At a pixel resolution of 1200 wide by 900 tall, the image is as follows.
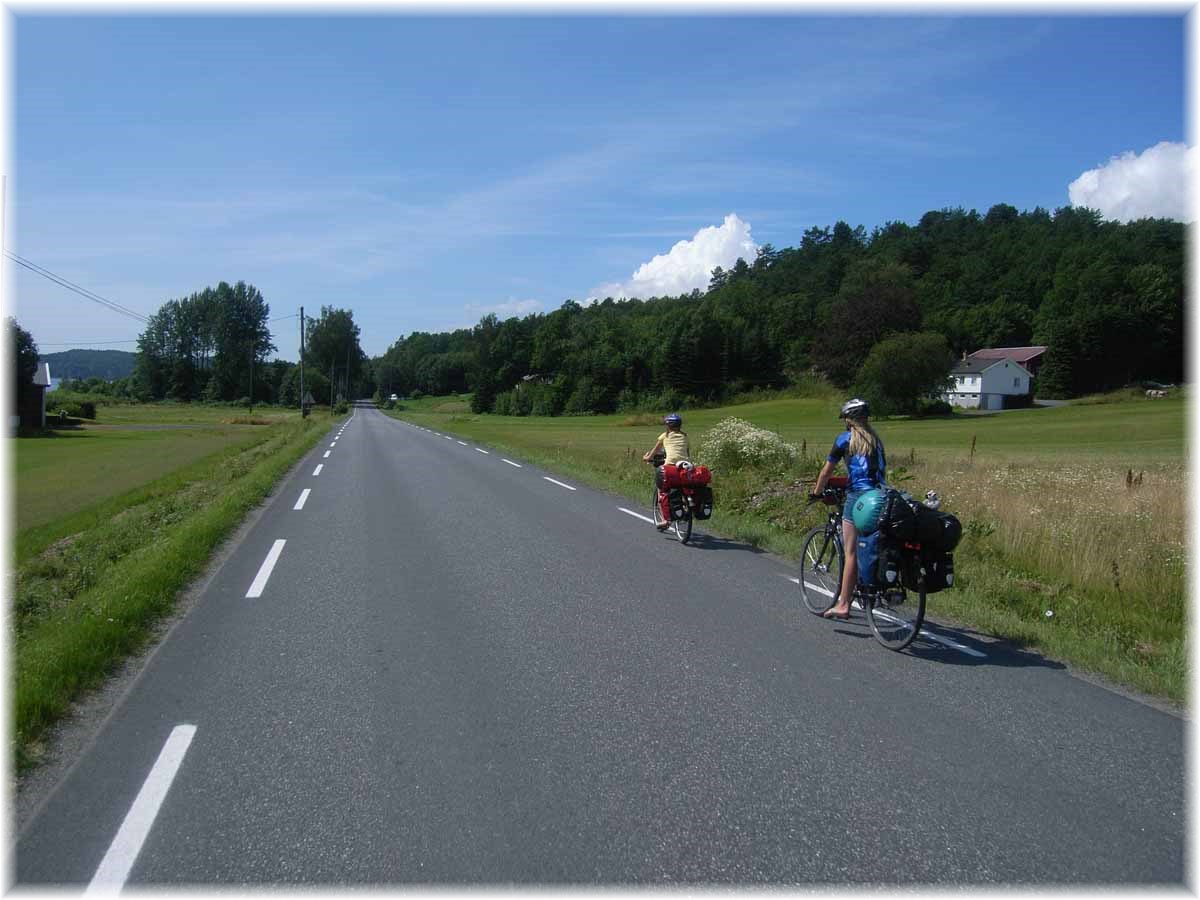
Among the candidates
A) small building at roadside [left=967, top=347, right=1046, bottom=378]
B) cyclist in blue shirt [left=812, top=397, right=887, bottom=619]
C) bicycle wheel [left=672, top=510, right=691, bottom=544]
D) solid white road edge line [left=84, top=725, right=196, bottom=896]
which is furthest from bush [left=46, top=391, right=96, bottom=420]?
small building at roadside [left=967, top=347, right=1046, bottom=378]

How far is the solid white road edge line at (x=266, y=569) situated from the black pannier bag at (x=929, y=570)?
18.9 ft

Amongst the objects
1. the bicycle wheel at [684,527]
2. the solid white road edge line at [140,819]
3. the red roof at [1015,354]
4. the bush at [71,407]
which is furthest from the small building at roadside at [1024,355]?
the solid white road edge line at [140,819]

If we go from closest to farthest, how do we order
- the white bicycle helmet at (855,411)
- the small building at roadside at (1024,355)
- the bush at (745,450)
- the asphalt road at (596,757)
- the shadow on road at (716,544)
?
the asphalt road at (596,757), the white bicycle helmet at (855,411), the shadow on road at (716,544), the bush at (745,450), the small building at roadside at (1024,355)

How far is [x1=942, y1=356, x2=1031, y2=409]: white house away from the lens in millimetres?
91250

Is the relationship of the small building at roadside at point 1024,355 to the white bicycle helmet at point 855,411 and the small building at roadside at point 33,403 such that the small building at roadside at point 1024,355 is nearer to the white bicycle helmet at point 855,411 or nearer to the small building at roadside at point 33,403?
the small building at roadside at point 33,403

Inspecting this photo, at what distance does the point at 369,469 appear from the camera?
23.9 meters

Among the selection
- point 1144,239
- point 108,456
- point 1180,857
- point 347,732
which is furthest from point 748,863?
point 1144,239

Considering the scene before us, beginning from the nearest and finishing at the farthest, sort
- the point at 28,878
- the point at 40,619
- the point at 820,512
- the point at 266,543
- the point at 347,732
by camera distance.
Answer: the point at 28,878 < the point at 347,732 < the point at 40,619 < the point at 266,543 < the point at 820,512

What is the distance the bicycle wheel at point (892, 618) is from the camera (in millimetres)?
6438

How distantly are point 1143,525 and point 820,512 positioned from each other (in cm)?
419

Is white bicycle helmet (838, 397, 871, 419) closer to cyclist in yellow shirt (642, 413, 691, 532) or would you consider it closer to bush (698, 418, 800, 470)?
cyclist in yellow shirt (642, 413, 691, 532)

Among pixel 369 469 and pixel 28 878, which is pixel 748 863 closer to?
pixel 28 878

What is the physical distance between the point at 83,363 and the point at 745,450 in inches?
2860

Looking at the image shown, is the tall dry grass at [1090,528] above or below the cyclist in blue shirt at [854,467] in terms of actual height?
below
